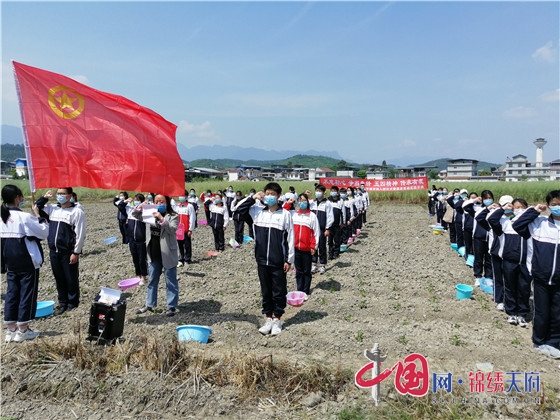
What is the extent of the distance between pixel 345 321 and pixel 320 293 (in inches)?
60.4

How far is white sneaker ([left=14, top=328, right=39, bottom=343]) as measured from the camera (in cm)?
530

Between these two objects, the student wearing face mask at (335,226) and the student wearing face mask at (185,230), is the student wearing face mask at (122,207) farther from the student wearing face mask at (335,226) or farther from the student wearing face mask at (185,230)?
the student wearing face mask at (335,226)

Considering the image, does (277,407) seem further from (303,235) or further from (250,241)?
A: (250,241)

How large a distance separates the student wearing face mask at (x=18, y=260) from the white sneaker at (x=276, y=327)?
135 inches

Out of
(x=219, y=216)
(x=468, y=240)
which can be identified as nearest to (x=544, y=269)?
(x=468, y=240)

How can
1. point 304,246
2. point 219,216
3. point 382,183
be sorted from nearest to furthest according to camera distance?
point 304,246
point 219,216
point 382,183

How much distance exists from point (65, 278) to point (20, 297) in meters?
1.28

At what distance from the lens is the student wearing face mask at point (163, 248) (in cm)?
625

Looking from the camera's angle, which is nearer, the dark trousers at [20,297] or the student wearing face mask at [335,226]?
the dark trousers at [20,297]

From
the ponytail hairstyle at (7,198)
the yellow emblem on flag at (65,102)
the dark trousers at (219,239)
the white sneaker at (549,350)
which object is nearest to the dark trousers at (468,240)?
the white sneaker at (549,350)

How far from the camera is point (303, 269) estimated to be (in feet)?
24.9

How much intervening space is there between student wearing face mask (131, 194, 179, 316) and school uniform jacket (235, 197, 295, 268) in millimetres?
1448

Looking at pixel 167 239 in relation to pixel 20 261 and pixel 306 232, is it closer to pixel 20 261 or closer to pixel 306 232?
pixel 20 261

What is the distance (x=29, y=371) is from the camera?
14.3 feet
